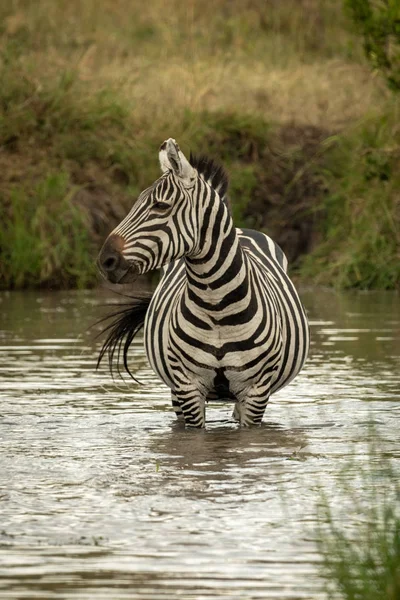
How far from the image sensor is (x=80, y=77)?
22.1 meters

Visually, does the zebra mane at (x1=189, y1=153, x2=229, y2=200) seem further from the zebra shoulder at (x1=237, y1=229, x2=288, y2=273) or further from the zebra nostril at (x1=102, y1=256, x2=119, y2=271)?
the zebra shoulder at (x1=237, y1=229, x2=288, y2=273)

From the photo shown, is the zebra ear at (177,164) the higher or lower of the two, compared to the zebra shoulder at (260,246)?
higher

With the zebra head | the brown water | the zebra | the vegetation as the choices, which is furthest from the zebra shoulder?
the vegetation

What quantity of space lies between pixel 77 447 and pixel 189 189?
152cm

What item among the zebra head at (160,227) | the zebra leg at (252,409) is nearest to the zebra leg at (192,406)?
the zebra leg at (252,409)

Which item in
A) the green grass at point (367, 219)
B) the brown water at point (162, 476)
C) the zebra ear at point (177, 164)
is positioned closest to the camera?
the brown water at point (162, 476)

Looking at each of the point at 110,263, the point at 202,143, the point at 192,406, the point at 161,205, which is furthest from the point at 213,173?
the point at 202,143

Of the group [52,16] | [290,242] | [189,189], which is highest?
[52,16]

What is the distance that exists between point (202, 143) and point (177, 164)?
514 inches

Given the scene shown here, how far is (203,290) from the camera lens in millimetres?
8219

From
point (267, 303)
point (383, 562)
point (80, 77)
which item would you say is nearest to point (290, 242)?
point (80, 77)

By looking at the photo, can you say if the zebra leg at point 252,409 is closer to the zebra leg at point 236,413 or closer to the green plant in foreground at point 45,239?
the zebra leg at point 236,413

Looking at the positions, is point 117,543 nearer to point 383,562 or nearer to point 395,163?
point 383,562

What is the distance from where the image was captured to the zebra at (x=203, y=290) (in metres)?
7.88
